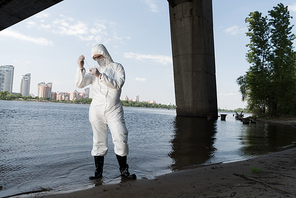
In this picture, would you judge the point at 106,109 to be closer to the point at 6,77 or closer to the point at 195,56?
the point at 195,56

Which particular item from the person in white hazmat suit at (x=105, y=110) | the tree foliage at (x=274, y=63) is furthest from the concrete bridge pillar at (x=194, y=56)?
the person in white hazmat suit at (x=105, y=110)

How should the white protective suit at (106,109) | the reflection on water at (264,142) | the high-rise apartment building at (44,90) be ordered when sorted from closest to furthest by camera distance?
1. the white protective suit at (106,109)
2. the reflection on water at (264,142)
3. the high-rise apartment building at (44,90)

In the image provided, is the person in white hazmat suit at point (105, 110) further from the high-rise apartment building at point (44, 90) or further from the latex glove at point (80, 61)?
the high-rise apartment building at point (44, 90)

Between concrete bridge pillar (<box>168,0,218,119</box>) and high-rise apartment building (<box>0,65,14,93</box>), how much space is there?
126 meters

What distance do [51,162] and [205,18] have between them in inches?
892

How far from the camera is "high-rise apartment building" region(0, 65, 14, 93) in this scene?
11938 centimetres

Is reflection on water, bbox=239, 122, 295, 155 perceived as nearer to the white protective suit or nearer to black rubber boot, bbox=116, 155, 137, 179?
black rubber boot, bbox=116, 155, 137, 179

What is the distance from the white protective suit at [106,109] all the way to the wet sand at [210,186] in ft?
1.95

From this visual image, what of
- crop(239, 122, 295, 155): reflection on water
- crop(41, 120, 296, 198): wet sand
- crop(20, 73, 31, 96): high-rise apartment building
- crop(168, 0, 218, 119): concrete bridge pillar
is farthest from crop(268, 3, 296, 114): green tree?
crop(20, 73, 31, 96): high-rise apartment building

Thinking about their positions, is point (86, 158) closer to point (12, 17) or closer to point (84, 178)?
point (84, 178)

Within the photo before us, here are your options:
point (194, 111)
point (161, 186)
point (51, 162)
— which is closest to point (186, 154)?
point (161, 186)

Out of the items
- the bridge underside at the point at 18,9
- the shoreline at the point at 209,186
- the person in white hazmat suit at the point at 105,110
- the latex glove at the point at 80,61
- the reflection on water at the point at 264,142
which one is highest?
the bridge underside at the point at 18,9

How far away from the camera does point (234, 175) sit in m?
3.13

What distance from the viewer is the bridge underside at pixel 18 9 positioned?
5023 millimetres
